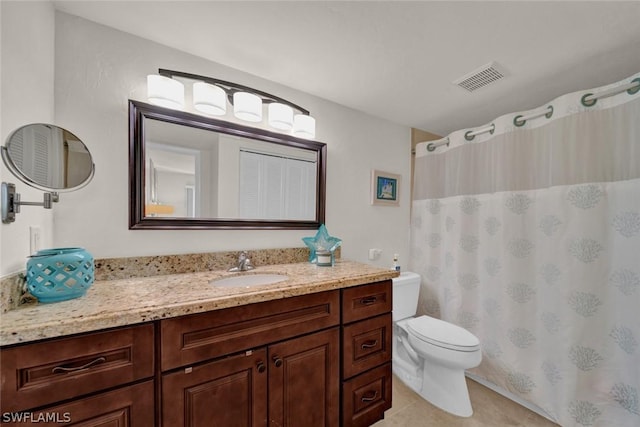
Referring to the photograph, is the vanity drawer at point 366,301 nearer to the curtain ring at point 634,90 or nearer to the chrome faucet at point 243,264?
the chrome faucet at point 243,264

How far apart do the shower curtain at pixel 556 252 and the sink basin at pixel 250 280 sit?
4.90ft

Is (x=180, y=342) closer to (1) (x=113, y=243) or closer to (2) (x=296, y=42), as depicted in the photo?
(1) (x=113, y=243)

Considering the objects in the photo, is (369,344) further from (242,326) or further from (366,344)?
(242,326)

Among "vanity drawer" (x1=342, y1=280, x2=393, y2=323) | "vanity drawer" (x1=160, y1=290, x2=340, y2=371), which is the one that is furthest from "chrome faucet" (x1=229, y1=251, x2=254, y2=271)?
"vanity drawer" (x1=342, y1=280, x2=393, y2=323)

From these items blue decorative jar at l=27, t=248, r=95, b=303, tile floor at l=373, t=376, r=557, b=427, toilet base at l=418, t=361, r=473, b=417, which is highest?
blue decorative jar at l=27, t=248, r=95, b=303

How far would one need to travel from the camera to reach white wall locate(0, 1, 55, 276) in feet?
2.51

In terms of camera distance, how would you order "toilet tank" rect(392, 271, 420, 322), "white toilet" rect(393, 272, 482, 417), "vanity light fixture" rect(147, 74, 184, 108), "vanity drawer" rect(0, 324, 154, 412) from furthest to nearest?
"toilet tank" rect(392, 271, 420, 322), "white toilet" rect(393, 272, 482, 417), "vanity light fixture" rect(147, 74, 184, 108), "vanity drawer" rect(0, 324, 154, 412)

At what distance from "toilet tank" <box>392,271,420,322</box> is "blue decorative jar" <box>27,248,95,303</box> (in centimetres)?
178

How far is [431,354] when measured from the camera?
5.28 ft

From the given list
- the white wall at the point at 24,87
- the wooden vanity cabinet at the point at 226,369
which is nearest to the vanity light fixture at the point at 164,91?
the white wall at the point at 24,87

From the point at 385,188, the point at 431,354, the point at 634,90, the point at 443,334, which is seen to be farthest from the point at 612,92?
the point at 431,354

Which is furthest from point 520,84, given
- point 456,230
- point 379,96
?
point 456,230

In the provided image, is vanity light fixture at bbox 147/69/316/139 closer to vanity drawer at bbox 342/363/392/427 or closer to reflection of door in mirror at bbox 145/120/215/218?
reflection of door in mirror at bbox 145/120/215/218

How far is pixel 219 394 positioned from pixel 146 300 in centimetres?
44
